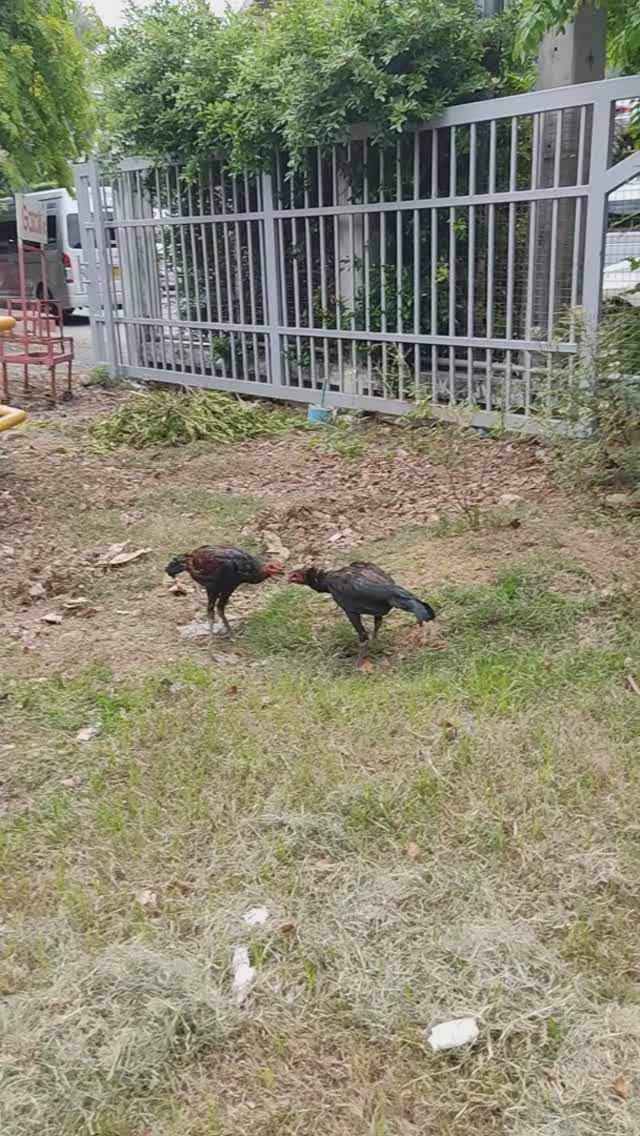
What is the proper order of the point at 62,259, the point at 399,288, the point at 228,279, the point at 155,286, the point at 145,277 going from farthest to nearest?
the point at 62,259 < the point at 145,277 < the point at 155,286 < the point at 228,279 < the point at 399,288

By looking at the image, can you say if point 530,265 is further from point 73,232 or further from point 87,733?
point 73,232

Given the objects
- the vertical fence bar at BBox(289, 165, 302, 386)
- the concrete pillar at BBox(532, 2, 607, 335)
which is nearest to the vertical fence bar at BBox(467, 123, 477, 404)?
the concrete pillar at BBox(532, 2, 607, 335)

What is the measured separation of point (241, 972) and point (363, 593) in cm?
174

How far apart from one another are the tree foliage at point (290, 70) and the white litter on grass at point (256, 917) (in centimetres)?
626

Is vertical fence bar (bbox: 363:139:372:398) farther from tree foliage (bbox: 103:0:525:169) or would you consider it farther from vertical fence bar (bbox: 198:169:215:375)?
vertical fence bar (bbox: 198:169:215:375)

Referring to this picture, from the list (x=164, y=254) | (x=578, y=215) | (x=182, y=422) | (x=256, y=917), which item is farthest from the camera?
(x=164, y=254)

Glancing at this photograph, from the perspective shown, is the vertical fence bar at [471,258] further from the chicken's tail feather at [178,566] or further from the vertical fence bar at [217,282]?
the chicken's tail feather at [178,566]

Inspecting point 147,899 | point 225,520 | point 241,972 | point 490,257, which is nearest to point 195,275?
point 490,257

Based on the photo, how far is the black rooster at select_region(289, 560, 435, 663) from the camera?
12.2 feet

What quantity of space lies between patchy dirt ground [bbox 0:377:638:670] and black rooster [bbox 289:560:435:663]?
64cm

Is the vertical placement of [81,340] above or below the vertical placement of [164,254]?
below

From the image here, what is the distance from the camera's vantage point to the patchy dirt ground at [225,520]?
463cm

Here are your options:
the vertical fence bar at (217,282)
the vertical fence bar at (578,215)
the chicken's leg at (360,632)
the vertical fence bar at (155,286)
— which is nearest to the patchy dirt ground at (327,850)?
the chicken's leg at (360,632)

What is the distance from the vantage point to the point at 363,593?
3.81 meters
